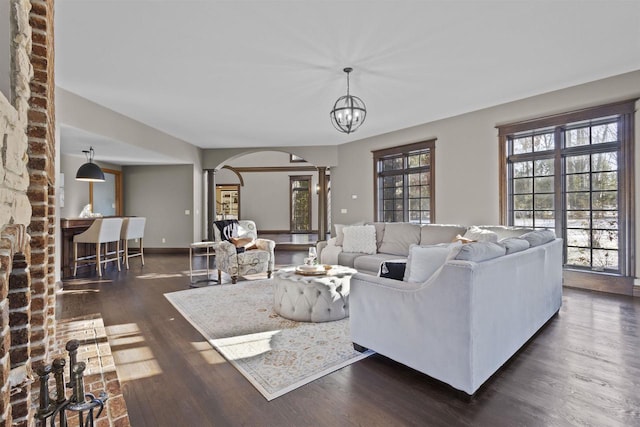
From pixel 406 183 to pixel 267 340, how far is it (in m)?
4.88

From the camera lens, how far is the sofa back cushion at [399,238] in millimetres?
4824

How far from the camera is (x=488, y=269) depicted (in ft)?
6.36

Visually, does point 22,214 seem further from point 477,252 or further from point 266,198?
point 266,198

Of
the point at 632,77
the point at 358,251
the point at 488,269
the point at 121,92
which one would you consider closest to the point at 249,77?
the point at 121,92

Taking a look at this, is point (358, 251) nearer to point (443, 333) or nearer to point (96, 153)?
point (443, 333)

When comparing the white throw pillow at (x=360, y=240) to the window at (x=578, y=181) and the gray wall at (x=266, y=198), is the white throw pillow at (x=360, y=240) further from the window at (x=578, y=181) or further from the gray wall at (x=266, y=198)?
the gray wall at (x=266, y=198)

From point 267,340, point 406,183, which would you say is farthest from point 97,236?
point 406,183

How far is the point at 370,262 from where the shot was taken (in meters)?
4.54

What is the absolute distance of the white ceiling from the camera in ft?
8.79

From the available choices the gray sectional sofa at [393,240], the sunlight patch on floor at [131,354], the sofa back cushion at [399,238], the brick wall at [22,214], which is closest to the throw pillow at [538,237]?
the gray sectional sofa at [393,240]

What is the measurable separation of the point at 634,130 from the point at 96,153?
8.71m

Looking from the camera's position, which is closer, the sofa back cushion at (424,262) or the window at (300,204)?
the sofa back cushion at (424,262)

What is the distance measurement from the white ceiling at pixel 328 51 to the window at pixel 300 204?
783 cm

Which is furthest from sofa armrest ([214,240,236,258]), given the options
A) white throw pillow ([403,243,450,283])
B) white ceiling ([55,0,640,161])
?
white throw pillow ([403,243,450,283])
